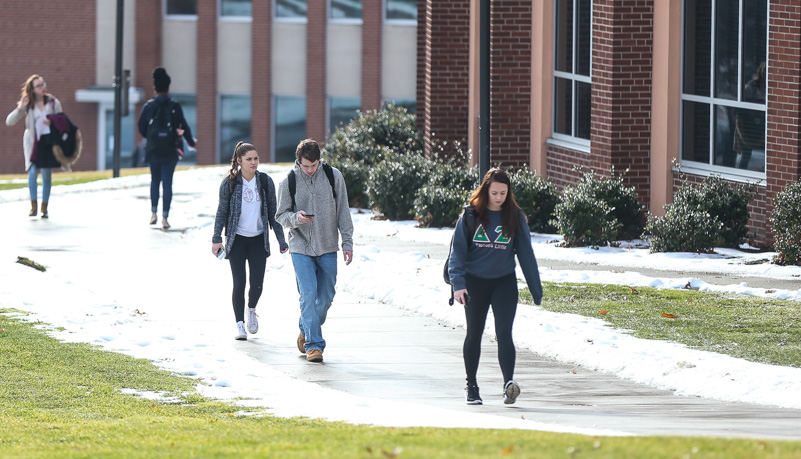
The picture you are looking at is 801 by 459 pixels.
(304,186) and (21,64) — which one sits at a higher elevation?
(21,64)

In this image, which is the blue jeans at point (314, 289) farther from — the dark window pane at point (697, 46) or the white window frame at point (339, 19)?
the white window frame at point (339, 19)

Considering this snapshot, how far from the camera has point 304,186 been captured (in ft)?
36.7

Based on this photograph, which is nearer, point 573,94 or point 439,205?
point 439,205

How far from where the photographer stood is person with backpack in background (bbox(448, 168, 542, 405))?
9.42 meters

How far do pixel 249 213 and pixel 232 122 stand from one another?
33.1 m

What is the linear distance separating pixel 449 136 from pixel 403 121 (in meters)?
2.35

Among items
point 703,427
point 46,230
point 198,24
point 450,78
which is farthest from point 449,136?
point 198,24

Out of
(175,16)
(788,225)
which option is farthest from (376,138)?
(175,16)

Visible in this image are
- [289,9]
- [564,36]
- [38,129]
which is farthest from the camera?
[289,9]

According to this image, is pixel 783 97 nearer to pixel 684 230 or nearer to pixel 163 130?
pixel 684 230

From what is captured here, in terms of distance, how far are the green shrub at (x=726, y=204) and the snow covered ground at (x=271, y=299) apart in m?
0.31

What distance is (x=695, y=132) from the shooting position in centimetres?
1770

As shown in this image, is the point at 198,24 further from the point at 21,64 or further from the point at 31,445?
the point at 31,445

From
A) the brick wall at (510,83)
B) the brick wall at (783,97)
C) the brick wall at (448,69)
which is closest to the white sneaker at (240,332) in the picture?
the brick wall at (783,97)
